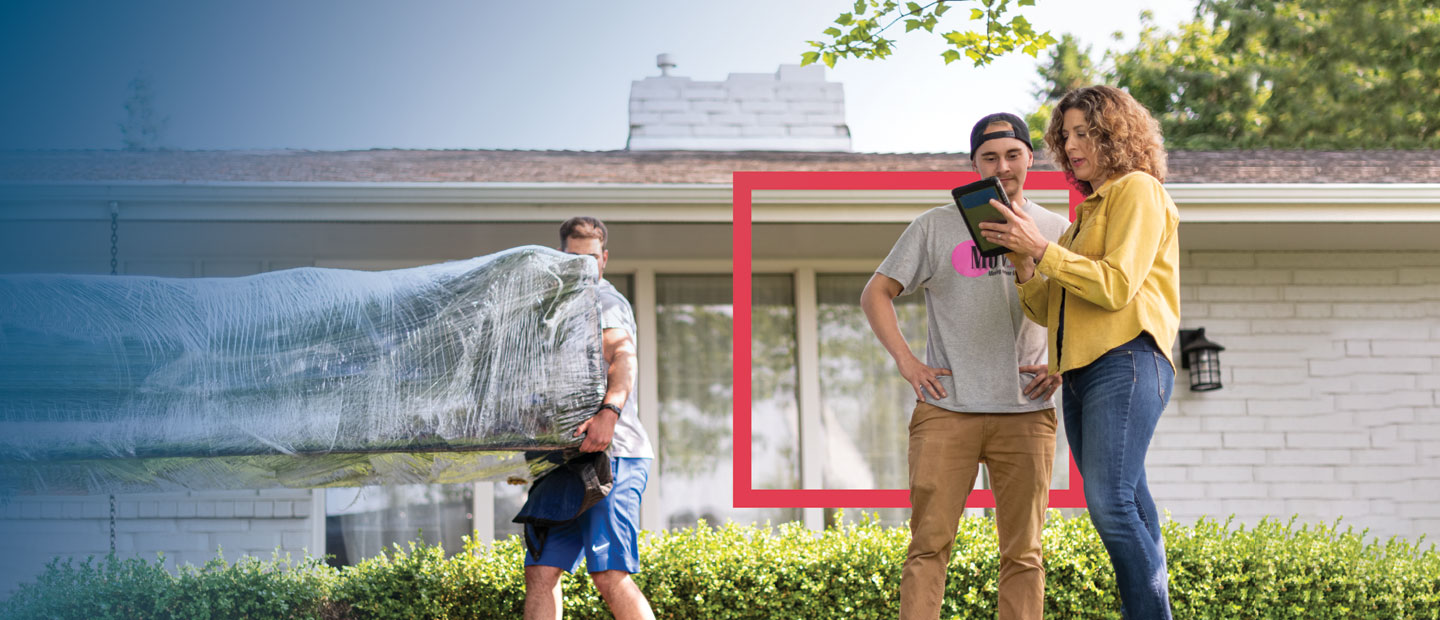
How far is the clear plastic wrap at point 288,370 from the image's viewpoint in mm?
2648

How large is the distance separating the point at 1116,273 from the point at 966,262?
63 centimetres

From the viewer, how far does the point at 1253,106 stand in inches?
→ 776

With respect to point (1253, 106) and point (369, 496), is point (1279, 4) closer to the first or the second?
point (1253, 106)

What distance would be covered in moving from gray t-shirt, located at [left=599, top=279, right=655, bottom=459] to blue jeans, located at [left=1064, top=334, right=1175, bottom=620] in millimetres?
1324

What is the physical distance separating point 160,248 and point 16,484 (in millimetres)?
3302

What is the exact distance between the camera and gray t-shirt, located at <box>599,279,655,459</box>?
3340 mm

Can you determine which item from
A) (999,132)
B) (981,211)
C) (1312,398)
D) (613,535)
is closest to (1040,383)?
(981,211)

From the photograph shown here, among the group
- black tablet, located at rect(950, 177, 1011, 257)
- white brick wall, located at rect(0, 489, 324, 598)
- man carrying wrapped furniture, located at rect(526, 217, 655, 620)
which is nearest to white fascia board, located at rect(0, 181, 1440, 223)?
white brick wall, located at rect(0, 489, 324, 598)

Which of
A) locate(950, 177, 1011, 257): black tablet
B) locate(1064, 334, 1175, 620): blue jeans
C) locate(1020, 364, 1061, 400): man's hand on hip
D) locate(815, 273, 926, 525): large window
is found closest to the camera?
locate(1064, 334, 1175, 620): blue jeans

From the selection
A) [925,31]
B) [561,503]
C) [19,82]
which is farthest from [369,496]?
[19,82]

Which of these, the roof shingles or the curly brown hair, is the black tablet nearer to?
the curly brown hair

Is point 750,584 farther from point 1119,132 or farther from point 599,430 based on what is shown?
point 1119,132

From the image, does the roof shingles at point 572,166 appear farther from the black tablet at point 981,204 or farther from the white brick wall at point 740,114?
the black tablet at point 981,204

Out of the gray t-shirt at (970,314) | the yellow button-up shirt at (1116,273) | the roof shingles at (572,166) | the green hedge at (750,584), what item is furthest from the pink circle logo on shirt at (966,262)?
the roof shingles at (572,166)
